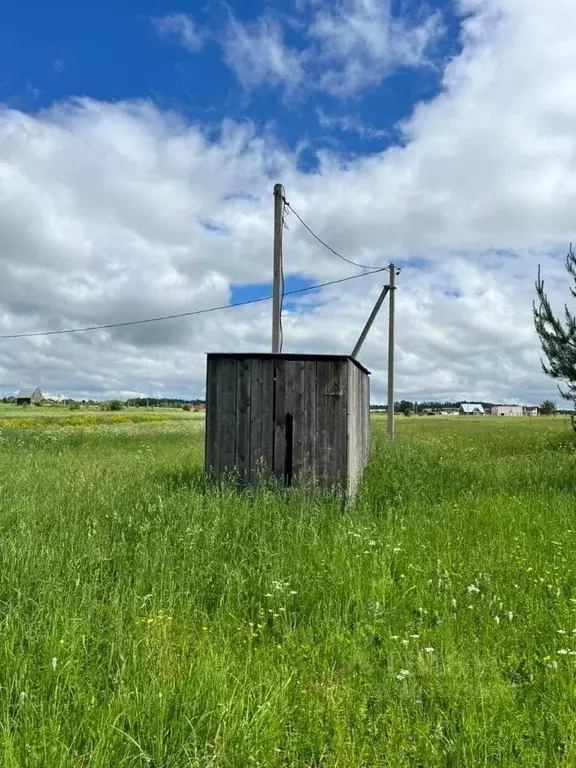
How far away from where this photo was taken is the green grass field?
7.99ft

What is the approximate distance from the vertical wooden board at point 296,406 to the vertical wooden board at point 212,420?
3.67 ft

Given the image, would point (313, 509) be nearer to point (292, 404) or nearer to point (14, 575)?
point (292, 404)

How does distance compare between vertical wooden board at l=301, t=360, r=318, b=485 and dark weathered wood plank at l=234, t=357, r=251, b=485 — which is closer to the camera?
vertical wooden board at l=301, t=360, r=318, b=485

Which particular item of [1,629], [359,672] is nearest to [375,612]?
[359,672]

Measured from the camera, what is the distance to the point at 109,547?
4984 millimetres

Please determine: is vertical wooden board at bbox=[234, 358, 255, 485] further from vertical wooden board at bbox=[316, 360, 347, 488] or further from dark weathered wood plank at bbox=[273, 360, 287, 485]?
vertical wooden board at bbox=[316, 360, 347, 488]

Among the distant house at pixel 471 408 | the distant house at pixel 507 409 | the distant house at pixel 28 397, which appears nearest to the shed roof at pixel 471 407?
the distant house at pixel 471 408

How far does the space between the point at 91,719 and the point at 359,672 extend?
144cm

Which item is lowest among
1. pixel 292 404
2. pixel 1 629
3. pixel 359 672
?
pixel 359 672

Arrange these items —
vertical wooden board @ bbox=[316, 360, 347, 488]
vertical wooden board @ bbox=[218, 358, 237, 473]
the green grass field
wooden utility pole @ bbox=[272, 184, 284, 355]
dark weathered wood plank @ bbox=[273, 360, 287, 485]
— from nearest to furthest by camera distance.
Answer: the green grass field, vertical wooden board @ bbox=[316, 360, 347, 488], dark weathered wood plank @ bbox=[273, 360, 287, 485], vertical wooden board @ bbox=[218, 358, 237, 473], wooden utility pole @ bbox=[272, 184, 284, 355]

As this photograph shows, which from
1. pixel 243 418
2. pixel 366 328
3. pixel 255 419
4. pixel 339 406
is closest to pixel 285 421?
pixel 255 419

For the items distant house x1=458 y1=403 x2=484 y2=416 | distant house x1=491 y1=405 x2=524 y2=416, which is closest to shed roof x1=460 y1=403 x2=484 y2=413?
distant house x1=458 y1=403 x2=484 y2=416

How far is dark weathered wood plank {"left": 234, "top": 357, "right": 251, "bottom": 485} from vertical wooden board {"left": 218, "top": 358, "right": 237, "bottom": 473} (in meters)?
0.06

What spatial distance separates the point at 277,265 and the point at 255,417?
354 cm
